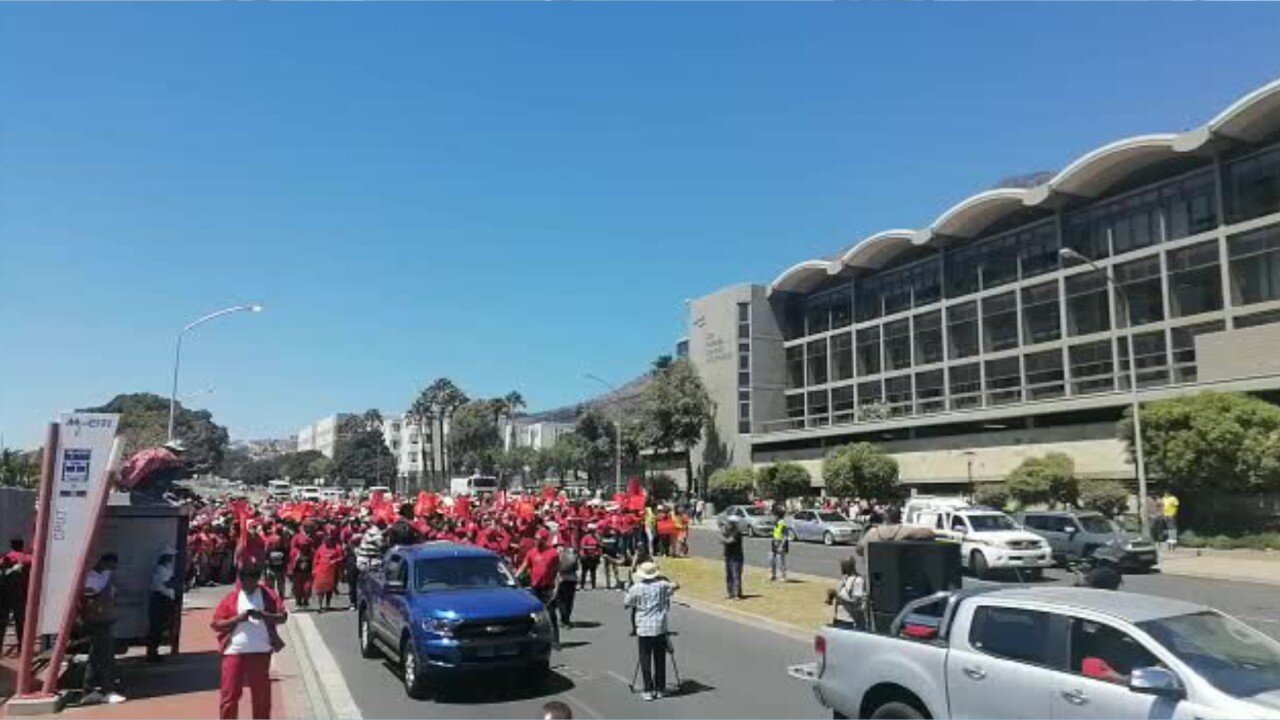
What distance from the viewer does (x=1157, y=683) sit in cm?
582

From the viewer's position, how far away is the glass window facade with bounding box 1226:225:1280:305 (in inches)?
1984

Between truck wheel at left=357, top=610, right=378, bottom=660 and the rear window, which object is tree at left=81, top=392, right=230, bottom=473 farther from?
the rear window

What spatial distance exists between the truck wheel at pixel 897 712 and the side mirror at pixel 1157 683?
180 cm

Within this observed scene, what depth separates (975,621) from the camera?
23.9 feet

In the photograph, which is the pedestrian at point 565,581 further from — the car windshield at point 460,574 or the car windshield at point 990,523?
the car windshield at point 990,523

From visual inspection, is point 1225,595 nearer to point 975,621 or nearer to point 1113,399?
point 975,621

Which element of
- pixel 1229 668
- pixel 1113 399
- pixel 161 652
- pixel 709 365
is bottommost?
pixel 161 652

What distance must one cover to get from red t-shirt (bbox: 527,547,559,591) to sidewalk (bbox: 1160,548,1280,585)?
19.5m

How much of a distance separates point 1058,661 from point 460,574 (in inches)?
314

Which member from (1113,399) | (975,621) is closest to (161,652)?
(975,621)

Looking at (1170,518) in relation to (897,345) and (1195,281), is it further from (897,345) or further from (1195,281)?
(897,345)

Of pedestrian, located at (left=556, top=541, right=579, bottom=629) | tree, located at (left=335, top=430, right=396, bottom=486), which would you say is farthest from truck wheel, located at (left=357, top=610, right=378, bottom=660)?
tree, located at (left=335, top=430, right=396, bottom=486)

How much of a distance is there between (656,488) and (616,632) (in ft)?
220

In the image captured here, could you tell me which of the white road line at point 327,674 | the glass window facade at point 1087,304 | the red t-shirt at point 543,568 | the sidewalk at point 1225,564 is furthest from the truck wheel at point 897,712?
the glass window facade at point 1087,304
